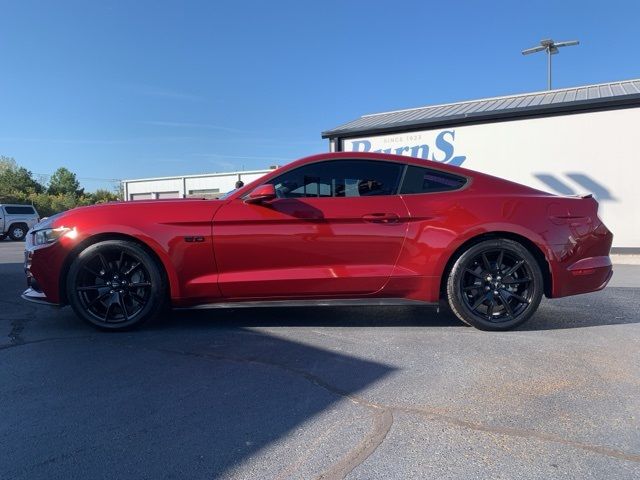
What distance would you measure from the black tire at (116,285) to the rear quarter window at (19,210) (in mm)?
22713

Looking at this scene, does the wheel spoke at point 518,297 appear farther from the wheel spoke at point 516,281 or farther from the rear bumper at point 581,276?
the rear bumper at point 581,276

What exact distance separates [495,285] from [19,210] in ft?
84.1

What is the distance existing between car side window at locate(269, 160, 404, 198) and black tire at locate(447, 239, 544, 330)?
93 cm

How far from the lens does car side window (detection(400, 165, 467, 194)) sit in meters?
4.36

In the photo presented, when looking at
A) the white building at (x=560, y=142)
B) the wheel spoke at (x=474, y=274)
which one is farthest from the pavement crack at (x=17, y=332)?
the white building at (x=560, y=142)

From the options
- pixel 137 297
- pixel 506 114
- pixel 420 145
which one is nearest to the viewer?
pixel 137 297

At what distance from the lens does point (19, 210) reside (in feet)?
78.6

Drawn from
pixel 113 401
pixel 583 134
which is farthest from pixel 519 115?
pixel 113 401

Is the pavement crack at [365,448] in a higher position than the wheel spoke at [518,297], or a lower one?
lower

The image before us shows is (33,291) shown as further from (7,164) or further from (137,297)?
(7,164)

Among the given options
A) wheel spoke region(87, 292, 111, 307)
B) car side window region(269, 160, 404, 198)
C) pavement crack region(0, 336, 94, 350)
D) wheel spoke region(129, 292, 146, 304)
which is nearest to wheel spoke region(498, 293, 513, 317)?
car side window region(269, 160, 404, 198)

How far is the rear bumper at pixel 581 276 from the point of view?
14.0 feet

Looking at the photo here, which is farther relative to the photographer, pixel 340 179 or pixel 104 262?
pixel 340 179

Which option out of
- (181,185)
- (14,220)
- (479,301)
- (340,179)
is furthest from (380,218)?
(181,185)
